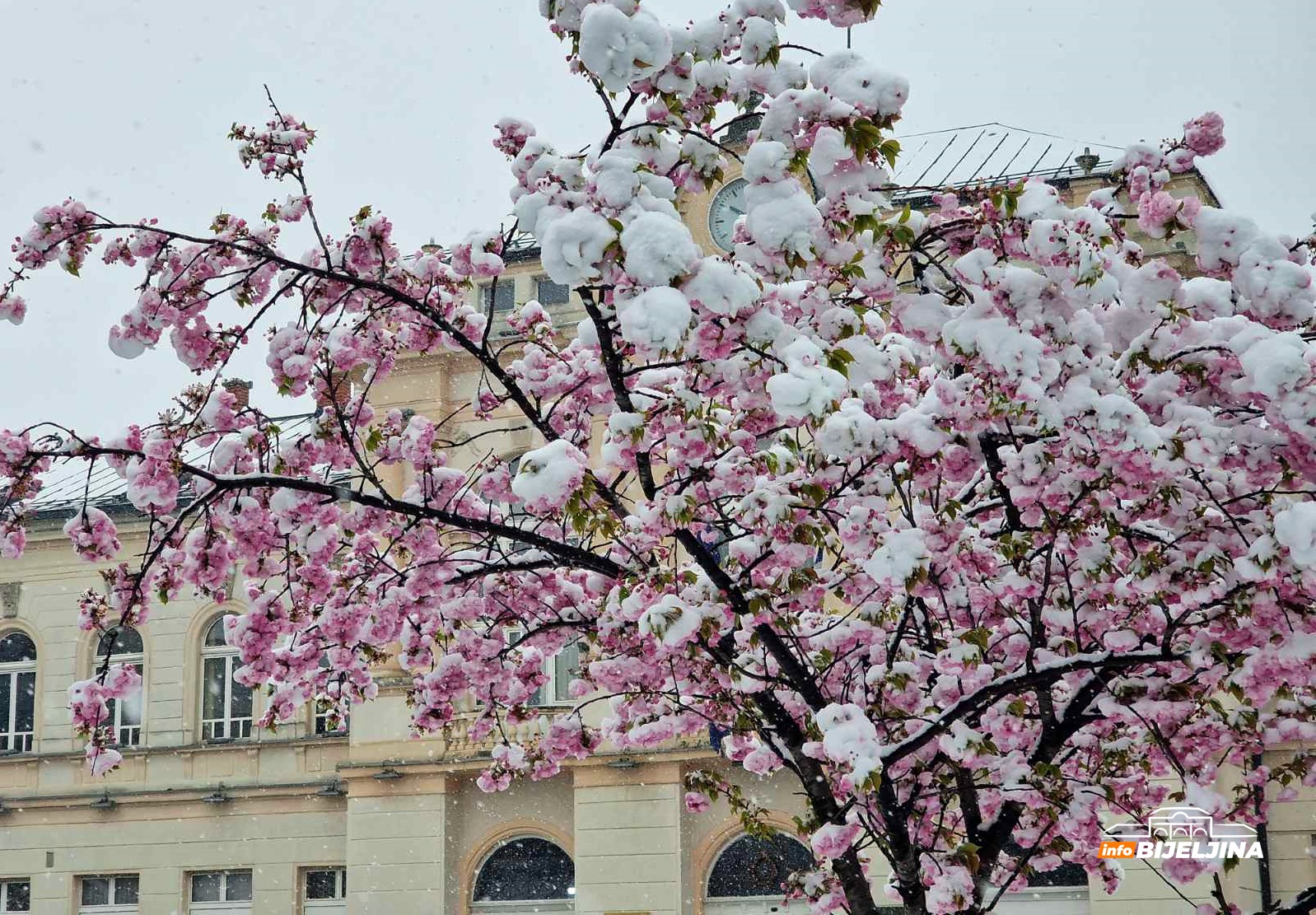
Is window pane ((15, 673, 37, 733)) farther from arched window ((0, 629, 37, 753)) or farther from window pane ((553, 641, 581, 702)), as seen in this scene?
window pane ((553, 641, 581, 702))

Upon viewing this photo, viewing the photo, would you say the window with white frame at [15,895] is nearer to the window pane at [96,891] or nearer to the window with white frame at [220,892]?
the window pane at [96,891]

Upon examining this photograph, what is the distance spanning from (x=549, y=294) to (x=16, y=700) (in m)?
9.90

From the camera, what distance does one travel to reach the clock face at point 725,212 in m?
18.2

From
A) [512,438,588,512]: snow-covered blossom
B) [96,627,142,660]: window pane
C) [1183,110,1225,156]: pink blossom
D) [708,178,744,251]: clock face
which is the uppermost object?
[708,178,744,251]: clock face

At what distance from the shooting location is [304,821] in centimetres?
1908

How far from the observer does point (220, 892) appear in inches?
766

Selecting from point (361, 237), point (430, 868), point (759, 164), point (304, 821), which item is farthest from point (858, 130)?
point (304, 821)

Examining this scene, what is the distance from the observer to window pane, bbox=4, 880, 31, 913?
20406mm

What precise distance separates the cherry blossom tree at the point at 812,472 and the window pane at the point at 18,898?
1487 centimetres

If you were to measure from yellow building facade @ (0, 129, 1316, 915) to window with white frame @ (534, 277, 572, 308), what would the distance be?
0.10 feet

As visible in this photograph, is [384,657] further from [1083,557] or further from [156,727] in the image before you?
[156,727]

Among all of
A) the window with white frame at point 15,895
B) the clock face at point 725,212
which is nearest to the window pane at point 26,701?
the window with white frame at point 15,895

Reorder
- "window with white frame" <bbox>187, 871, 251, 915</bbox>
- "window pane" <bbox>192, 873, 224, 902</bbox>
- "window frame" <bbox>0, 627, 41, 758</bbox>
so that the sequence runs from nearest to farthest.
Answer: "window with white frame" <bbox>187, 871, 251, 915</bbox>
"window pane" <bbox>192, 873, 224, 902</bbox>
"window frame" <bbox>0, 627, 41, 758</bbox>

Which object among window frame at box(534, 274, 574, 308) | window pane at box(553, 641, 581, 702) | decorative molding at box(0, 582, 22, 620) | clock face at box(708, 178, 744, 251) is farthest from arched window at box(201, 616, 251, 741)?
clock face at box(708, 178, 744, 251)
